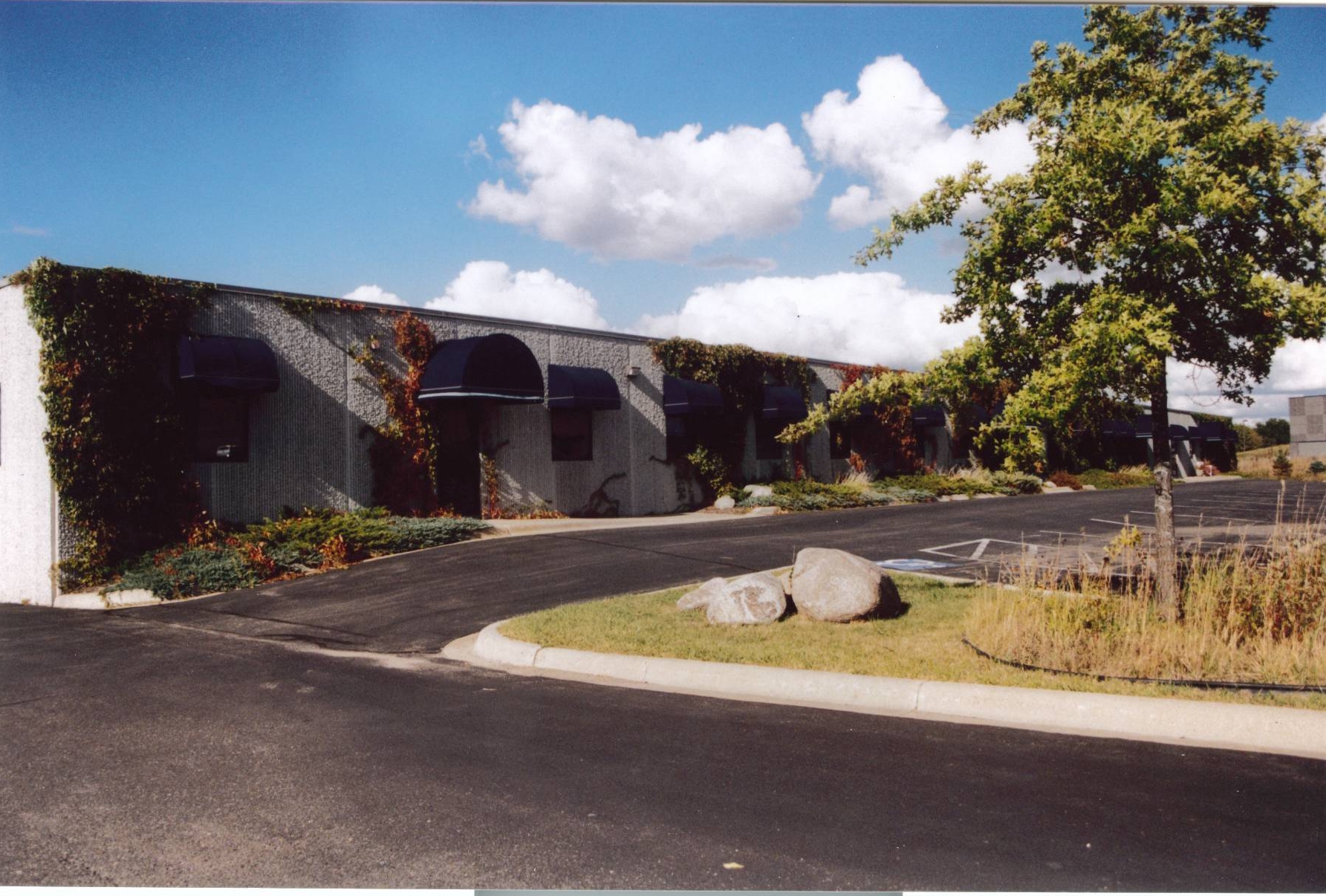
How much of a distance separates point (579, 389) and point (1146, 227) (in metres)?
13.7

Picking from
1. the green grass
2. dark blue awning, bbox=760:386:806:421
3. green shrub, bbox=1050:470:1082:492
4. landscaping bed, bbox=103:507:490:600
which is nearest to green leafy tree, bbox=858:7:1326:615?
the green grass

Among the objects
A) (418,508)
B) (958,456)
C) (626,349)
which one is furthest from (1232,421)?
(418,508)

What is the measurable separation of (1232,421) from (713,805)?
155 ft

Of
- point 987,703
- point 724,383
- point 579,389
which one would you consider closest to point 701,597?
point 987,703

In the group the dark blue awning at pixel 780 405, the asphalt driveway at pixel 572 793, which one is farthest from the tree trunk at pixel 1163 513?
the dark blue awning at pixel 780 405

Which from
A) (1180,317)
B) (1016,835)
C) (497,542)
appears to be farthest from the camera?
(497,542)

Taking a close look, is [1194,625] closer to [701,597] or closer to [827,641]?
[827,641]

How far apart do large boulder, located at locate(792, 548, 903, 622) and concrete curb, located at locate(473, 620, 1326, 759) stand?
167 centimetres

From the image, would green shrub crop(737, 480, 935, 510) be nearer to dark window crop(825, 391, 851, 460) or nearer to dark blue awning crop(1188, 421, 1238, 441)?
dark window crop(825, 391, 851, 460)

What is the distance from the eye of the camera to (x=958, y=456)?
98.1 ft

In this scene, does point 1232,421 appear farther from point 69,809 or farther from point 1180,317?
point 69,809

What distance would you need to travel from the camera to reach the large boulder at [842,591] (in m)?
7.99

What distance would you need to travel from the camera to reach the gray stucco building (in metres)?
12.9

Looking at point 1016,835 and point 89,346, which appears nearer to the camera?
point 1016,835
